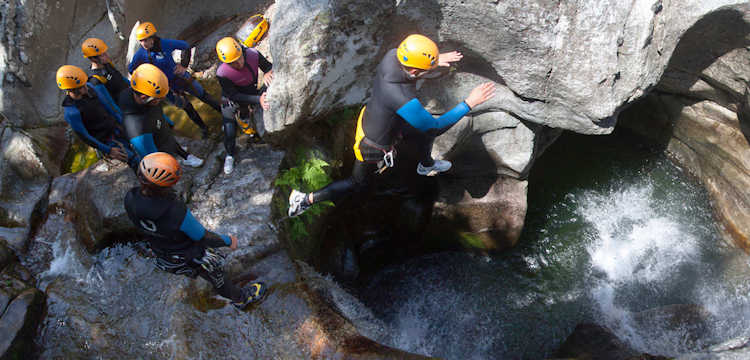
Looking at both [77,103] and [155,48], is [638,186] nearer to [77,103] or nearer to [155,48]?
[155,48]

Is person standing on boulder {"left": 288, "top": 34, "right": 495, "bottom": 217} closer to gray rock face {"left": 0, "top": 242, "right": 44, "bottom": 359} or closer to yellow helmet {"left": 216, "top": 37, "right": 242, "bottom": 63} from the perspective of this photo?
yellow helmet {"left": 216, "top": 37, "right": 242, "bottom": 63}

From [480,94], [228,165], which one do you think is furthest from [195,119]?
[480,94]

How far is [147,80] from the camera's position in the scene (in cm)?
496

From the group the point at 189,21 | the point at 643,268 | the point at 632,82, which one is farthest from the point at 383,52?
the point at 643,268

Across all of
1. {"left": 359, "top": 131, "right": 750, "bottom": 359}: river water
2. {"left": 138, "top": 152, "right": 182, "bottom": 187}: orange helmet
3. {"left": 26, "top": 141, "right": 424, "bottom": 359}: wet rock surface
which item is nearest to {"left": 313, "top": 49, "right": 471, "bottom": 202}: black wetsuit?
{"left": 26, "top": 141, "right": 424, "bottom": 359}: wet rock surface

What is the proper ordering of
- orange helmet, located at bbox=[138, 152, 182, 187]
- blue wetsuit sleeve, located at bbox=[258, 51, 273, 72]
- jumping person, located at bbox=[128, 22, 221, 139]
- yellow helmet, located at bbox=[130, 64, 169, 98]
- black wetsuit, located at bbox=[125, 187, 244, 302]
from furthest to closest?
jumping person, located at bbox=[128, 22, 221, 139], blue wetsuit sleeve, located at bbox=[258, 51, 273, 72], yellow helmet, located at bbox=[130, 64, 169, 98], black wetsuit, located at bbox=[125, 187, 244, 302], orange helmet, located at bbox=[138, 152, 182, 187]

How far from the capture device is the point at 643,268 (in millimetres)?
8156

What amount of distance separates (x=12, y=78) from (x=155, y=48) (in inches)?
123

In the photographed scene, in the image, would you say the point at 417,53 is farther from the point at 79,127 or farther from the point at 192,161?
the point at 79,127

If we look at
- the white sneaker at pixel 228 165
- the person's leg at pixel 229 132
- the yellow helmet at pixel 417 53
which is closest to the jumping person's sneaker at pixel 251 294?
the white sneaker at pixel 228 165

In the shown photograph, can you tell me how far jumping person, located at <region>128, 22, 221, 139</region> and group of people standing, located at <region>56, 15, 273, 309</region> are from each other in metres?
0.02

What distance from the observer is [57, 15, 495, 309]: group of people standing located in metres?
4.16

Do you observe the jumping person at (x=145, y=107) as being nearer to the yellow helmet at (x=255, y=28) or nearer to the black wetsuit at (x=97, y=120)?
the black wetsuit at (x=97, y=120)

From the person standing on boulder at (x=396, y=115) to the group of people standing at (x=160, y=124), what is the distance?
1.62 meters
